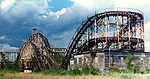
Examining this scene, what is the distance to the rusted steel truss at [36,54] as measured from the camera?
4375cm

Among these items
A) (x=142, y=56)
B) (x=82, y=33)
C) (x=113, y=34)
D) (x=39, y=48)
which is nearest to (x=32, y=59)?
(x=39, y=48)

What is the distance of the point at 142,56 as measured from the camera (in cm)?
4353

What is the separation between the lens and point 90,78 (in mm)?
24734

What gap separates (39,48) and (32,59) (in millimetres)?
2708

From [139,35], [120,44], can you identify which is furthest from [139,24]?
[120,44]

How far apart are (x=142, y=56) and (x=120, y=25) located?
8941mm

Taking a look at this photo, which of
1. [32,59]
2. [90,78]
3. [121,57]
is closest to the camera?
[90,78]

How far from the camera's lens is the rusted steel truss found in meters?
43.8

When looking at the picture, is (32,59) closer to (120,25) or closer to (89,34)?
(89,34)

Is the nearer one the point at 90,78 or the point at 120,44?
the point at 90,78

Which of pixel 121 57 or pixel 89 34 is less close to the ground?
pixel 89 34

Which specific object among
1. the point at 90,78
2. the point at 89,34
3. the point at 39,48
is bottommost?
the point at 90,78

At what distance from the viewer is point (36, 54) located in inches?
1752

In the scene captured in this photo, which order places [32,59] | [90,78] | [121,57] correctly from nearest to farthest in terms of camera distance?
[90,78], [121,57], [32,59]
